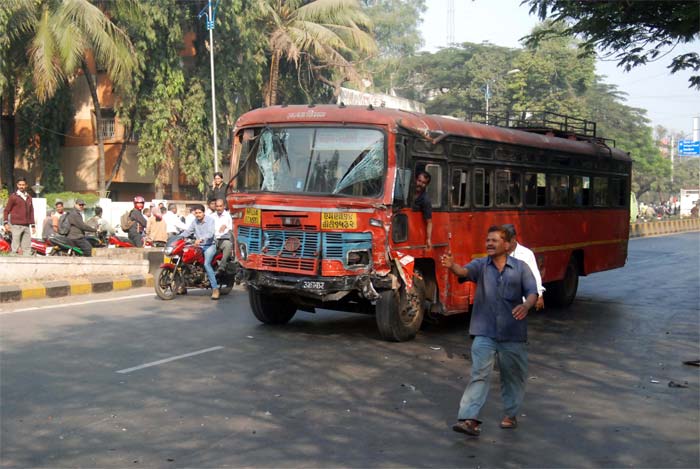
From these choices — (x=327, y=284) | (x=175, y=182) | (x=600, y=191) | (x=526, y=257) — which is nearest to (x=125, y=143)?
(x=175, y=182)

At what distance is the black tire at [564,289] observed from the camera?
45.7 feet

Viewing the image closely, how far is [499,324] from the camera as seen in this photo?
611 cm

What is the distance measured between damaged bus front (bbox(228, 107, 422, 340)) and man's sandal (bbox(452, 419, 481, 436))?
3222 mm

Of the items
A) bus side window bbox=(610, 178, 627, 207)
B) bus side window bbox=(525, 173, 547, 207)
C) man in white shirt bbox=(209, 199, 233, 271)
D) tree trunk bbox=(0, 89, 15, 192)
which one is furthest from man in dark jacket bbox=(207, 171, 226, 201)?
tree trunk bbox=(0, 89, 15, 192)

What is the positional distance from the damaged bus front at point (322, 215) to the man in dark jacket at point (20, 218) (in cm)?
804

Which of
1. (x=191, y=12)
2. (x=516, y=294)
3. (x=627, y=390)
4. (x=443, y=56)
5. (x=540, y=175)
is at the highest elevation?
(x=443, y=56)

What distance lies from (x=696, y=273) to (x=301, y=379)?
16014 millimetres

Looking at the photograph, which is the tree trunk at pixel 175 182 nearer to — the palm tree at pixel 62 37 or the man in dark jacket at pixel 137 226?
the palm tree at pixel 62 37

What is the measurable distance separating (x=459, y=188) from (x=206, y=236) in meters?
4.60

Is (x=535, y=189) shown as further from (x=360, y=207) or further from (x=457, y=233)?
(x=360, y=207)

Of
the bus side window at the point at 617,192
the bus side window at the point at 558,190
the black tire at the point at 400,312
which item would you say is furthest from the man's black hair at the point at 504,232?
the bus side window at the point at 617,192

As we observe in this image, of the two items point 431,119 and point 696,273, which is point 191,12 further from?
point 431,119

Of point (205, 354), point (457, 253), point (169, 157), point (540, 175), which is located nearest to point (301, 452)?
point (205, 354)

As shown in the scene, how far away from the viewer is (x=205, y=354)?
28.6 feet
